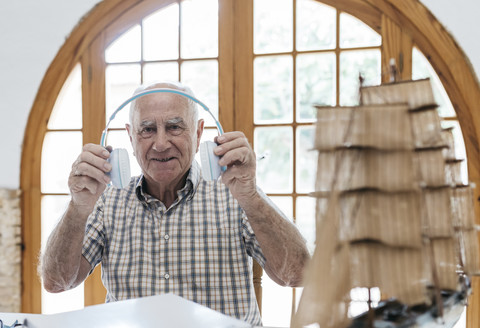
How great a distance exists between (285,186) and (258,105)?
1.25 ft

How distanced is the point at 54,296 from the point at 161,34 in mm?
1389

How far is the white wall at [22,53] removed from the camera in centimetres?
205

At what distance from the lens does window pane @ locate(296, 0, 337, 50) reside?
188cm

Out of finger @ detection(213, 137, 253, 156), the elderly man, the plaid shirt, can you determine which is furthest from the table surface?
the plaid shirt

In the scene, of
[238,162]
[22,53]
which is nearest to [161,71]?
[22,53]

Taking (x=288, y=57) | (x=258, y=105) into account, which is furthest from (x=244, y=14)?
(x=258, y=105)

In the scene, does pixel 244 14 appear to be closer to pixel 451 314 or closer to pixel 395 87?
pixel 395 87

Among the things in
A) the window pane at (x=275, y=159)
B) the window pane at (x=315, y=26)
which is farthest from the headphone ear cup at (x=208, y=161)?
the window pane at (x=315, y=26)

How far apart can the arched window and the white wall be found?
5 cm

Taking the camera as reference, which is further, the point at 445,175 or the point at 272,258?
the point at 272,258

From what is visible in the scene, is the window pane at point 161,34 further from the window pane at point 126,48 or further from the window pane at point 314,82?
the window pane at point 314,82

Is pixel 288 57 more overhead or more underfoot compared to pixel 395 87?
more overhead

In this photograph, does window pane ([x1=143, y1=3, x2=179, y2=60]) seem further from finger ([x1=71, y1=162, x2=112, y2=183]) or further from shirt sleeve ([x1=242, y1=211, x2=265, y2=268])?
finger ([x1=71, y1=162, x2=112, y2=183])

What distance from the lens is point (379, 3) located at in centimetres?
177
